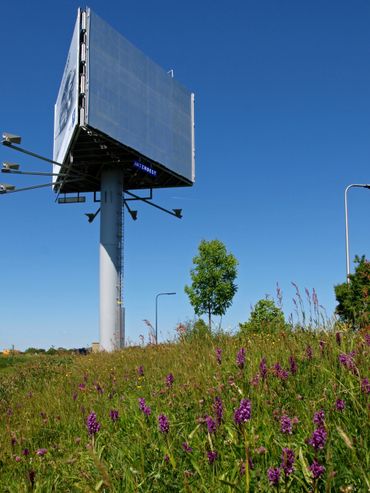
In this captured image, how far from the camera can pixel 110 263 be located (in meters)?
33.1

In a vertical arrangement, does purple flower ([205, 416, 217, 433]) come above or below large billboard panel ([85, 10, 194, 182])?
below

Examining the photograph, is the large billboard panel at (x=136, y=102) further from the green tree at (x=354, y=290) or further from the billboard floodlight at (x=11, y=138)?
the green tree at (x=354, y=290)

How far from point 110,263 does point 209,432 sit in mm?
→ 29986

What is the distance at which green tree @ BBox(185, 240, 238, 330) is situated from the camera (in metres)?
42.3

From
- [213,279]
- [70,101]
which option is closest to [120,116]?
[70,101]

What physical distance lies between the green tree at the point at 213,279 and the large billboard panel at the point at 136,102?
287 inches

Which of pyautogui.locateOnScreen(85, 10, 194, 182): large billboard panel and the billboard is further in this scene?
pyautogui.locateOnScreen(85, 10, 194, 182): large billboard panel

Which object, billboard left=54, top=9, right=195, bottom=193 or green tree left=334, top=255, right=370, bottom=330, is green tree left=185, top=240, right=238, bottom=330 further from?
green tree left=334, top=255, right=370, bottom=330

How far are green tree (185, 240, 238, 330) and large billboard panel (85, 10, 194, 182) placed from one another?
23.9 ft

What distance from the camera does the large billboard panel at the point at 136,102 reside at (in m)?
30.0

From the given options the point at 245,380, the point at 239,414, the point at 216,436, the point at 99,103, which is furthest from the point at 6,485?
the point at 99,103

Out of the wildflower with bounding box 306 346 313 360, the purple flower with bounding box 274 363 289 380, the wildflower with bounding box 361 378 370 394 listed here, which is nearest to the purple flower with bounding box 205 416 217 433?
the wildflower with bounding box 361 378 370 394

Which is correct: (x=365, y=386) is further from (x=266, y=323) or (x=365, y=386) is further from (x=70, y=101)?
(x=70, y=101)

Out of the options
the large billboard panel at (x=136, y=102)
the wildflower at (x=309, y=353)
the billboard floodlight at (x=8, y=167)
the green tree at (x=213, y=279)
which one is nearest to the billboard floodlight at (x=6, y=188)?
the billboard floodlight at (x=8, y=167)
